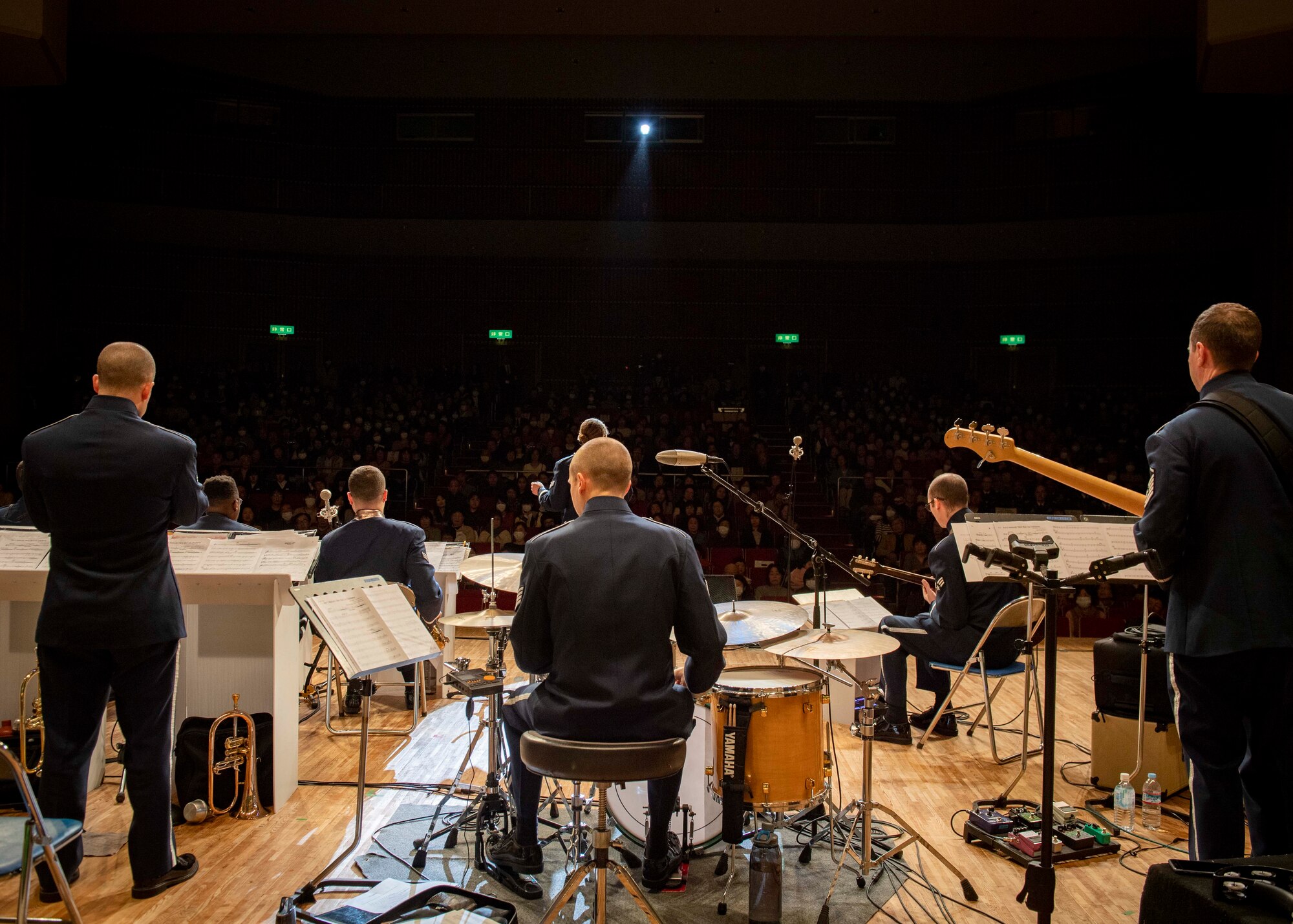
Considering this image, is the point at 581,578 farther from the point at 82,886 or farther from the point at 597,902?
the point at 82,886

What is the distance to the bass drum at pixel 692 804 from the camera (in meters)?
3.54

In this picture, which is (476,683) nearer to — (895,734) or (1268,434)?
(1268,434)

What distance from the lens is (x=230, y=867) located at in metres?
3.41

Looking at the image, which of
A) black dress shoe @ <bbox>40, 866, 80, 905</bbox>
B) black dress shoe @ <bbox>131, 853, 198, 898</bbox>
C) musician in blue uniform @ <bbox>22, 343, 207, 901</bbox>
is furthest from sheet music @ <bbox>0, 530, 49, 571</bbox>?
black dress shoe @ <bbox>131, 853, 198, 898</bbox>

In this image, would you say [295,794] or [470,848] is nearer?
[470,848]

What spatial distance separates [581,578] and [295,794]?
247 cm

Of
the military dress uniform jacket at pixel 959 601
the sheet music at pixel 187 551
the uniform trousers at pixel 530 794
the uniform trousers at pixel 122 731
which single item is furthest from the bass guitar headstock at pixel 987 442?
the sheet music at pixel 187 551

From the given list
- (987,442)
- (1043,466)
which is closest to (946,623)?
(987,442)

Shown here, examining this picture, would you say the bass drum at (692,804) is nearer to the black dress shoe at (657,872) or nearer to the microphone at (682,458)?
the black dress shoe at (657,872)

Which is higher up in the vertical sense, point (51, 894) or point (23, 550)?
point (23, 550)

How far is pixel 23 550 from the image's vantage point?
4070 mm

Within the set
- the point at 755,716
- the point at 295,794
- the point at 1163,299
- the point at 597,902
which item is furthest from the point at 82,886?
the point at 1163,299

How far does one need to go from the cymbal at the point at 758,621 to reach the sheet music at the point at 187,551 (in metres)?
2.31

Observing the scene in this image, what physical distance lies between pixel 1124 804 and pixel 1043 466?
1.66m
